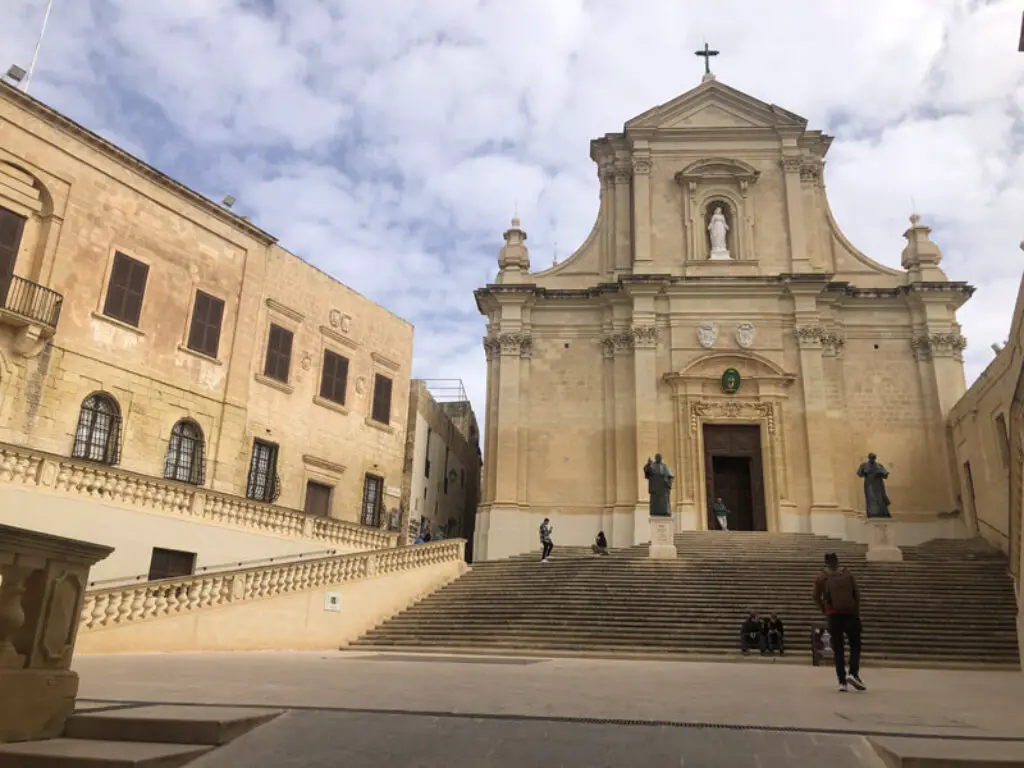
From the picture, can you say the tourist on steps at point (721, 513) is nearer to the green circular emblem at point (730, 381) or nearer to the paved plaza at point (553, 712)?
the green circular emblem at point (730, 381)

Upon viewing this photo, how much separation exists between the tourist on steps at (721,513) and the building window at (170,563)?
50.7 feet

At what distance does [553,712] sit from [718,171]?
26.9 m

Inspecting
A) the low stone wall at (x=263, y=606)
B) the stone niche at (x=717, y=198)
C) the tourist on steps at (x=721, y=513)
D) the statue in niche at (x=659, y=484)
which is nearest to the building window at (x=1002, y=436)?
the tourist on steps at (x=721, y=513)

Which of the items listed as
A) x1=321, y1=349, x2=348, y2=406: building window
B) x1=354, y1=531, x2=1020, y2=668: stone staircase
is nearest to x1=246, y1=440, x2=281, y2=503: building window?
x1=321, y1=349, x2=348, y2=406: building window

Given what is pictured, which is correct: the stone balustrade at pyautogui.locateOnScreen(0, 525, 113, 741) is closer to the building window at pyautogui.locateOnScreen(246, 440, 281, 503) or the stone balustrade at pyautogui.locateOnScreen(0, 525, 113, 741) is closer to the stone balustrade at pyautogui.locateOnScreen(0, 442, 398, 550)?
the stone balustrade at pyautogui.locateOnScreen(0, 442, 398, 550)

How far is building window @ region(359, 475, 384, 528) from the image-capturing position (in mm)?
25142

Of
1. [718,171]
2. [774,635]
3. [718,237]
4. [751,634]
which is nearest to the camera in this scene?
[774,635]

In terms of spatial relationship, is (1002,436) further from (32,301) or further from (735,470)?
(32,301)

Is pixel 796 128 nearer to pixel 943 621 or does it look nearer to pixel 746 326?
pixel 746 326

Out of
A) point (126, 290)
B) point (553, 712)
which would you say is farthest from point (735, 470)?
point (553, 712)

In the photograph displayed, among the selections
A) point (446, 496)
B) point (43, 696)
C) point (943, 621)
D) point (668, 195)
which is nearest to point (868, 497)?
point (943, 621)

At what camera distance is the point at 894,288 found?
27.9m

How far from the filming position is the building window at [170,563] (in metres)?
16.7

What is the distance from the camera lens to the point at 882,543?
2005cm
